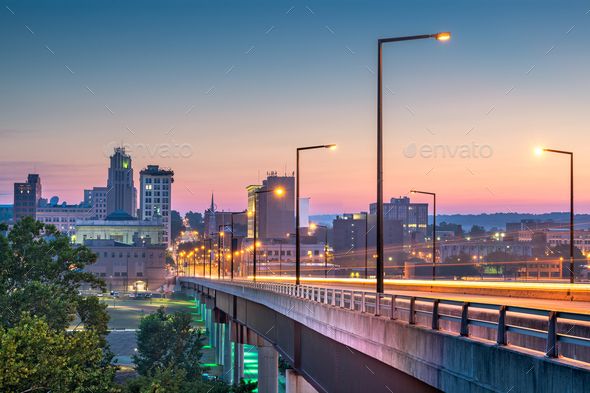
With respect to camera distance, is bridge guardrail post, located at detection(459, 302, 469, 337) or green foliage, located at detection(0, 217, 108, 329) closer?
bridge guardrail post, located at detection(459, 302, 469, 337)

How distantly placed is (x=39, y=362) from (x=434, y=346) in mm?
30037

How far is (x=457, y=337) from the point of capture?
17.5m

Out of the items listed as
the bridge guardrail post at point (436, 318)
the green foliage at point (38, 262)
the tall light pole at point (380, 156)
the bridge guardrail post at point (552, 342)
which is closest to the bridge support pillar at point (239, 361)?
the green foliage at point (38, 262)

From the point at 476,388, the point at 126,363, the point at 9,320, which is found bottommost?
the point at 126,363

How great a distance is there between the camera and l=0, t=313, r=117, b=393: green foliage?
41281mm

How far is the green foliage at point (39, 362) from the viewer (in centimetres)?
4128

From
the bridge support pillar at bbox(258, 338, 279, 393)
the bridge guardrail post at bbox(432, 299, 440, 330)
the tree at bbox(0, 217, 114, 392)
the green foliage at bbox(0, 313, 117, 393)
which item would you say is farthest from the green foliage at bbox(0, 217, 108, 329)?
the bridge guardrail post at bbox(432, 299, 440, 330)

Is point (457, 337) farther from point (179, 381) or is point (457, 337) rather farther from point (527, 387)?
point (179, 381)

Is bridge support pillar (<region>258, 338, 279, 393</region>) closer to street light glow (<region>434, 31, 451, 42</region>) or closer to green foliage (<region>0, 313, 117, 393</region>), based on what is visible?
green foliage (<region>0, 313, 117, 393</region>)

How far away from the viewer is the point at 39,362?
1741 inches

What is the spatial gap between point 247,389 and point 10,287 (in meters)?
25.2

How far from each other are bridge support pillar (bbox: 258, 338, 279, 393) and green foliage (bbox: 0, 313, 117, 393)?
1643 centimetres

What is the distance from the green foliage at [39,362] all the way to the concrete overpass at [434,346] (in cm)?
1167

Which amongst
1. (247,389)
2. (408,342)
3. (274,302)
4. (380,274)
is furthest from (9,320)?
(408,342)
